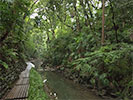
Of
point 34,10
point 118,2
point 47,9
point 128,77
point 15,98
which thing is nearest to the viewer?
point 15,98

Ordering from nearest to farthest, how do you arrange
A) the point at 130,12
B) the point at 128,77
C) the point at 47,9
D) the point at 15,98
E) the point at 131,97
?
the point at 15,98, the point at 131,97, the point at 128,77, the point at 130,12, the point at 47,9

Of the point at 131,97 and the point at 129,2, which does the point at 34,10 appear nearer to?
the point at 129,2

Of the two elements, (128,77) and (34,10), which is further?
(34,10)

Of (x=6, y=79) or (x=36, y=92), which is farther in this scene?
(x=36, y=92)

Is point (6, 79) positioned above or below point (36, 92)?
above

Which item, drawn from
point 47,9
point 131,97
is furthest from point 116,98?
point 47,9

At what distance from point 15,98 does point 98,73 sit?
4417 millimetres

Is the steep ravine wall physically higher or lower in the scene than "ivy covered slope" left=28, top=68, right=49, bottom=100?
higher

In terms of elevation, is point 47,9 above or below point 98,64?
above

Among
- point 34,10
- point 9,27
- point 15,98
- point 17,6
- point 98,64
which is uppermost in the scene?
point 34,10

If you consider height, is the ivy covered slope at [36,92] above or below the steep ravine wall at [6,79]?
below

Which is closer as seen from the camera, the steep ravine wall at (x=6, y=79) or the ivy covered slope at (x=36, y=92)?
the steep ravine wall at (x=6, y=79)

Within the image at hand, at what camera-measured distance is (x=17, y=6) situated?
170 inches

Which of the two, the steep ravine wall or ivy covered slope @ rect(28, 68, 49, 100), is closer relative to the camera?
the steep ravine wall
